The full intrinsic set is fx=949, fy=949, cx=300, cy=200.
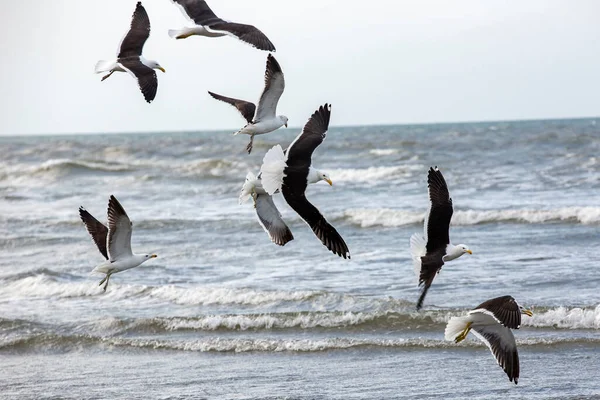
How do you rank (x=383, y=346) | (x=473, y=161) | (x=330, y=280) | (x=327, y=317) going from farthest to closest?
(x=473, y=161)
(x=330, y=280)
(x=327, y=317)
(x=383, y=346)

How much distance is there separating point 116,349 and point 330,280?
3442mm

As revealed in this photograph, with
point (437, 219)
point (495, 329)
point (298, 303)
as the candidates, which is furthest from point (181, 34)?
point (298, 303)

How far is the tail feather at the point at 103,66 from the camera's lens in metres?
7.29

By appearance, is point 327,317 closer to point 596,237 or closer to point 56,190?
point 596,237

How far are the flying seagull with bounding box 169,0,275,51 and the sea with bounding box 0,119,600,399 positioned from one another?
114 inches

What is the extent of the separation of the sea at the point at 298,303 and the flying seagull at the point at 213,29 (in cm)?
288

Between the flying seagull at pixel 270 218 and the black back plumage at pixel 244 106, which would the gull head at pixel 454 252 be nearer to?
the flying seagull at pixel 270 218

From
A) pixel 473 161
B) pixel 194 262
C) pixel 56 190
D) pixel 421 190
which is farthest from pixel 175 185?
pixel 194 262

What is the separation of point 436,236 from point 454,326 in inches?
27.1

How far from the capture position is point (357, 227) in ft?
56.4

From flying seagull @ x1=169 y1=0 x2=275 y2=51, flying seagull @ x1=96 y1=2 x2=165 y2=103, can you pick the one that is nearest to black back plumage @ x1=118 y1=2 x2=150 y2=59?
flying seagull @ x1=96 y1=2 x2=165 y2=103

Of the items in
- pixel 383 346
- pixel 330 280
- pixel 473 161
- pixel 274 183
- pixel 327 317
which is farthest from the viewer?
pixel 473 161

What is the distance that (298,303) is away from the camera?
10.9 meters

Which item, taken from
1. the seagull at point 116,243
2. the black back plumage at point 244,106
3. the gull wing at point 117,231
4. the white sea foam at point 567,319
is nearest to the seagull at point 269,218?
the black back plumage at point 244,106
